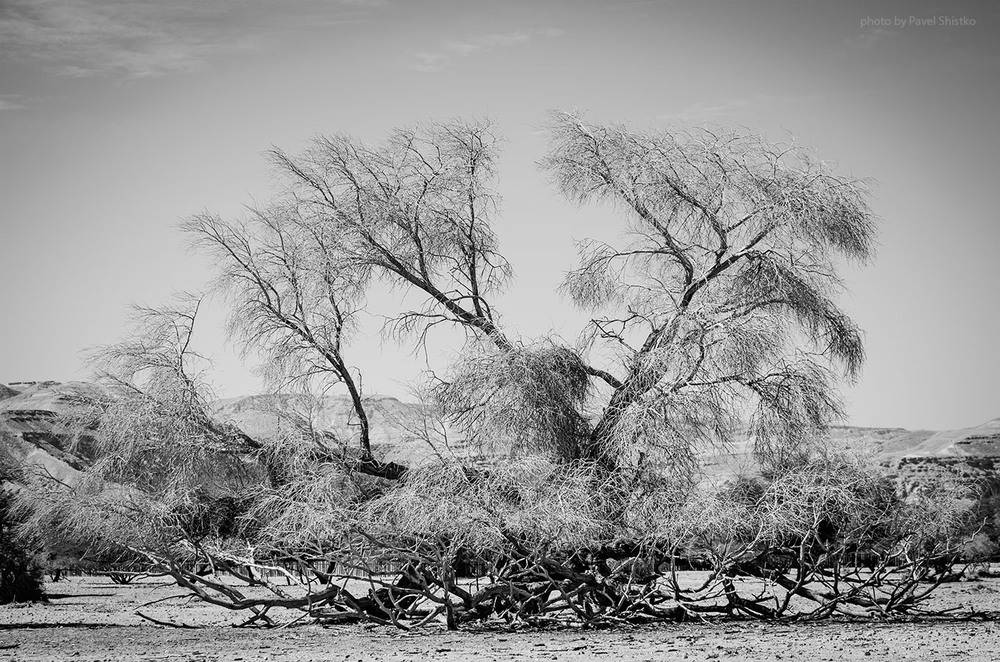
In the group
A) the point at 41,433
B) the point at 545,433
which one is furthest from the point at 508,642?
the point at 41,433

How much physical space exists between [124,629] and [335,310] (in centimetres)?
584

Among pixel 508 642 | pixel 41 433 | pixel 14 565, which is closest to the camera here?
pixel 508 642

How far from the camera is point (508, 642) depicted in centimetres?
1164

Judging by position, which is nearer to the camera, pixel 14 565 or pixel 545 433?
pixel 545 433

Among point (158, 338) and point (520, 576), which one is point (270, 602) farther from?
point (158, 338)

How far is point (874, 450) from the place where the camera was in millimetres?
14227

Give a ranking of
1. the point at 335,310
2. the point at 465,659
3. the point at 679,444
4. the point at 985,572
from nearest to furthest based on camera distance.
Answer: the point at 465,659 < the point at 679,444 < the point at 335,310 < the point at 985,572

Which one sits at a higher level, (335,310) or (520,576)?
(335,310)

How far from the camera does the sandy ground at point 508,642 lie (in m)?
10.2

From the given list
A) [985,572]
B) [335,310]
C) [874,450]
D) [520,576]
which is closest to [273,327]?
[335,310]

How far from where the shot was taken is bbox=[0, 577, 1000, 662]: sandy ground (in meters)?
10.2

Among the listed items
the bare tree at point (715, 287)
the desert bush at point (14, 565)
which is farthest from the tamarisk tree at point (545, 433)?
the desert bush at point (14, 565)

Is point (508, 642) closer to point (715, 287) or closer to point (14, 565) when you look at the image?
point (715, 287)

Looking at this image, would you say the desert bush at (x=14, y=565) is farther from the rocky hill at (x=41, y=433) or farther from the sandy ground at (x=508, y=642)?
the sandy ground at (x=508, y=642)
